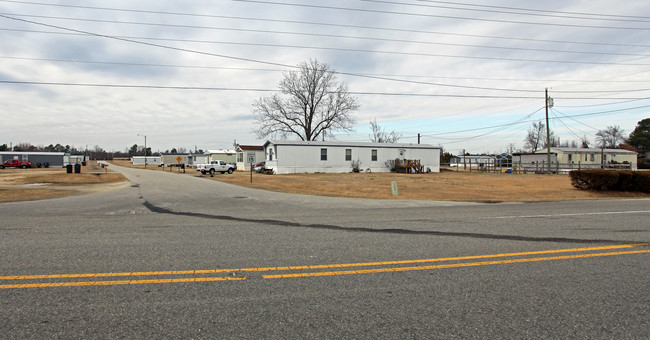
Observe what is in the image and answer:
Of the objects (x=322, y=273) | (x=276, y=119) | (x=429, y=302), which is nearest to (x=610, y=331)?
(x=429, y=302)

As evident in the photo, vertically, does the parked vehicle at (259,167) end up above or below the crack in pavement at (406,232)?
above

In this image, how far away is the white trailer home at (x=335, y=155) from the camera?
3903 centimetres

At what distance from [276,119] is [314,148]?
1660 centimetres

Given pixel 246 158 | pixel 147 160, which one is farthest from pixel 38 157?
pixel 246 158

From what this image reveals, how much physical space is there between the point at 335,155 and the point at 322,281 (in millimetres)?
36416

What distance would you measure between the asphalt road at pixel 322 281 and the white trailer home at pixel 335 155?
3082cm

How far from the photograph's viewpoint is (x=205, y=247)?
20.2 feet

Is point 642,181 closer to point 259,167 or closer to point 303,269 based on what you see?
point 303,269

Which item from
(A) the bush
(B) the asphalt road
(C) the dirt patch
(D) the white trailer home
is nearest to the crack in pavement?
(B) the asphalt road

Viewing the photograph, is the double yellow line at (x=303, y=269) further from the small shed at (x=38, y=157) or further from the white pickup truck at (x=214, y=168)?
the small shed at (x=38, y=157)

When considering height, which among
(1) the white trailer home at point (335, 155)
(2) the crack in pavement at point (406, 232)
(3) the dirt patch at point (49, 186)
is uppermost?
(1) the white trailer home at point (335, 155)

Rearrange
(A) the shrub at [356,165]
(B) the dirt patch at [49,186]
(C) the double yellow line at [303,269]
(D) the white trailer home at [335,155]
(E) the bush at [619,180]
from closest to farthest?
(C) the double yellow line at [303,269] → (B) the dirt patch at [49,186] → (E) the bush at [619,180] → (D) the white trailer home at [335,155] → (A) the shrub at [356,165]

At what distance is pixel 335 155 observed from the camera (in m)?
40.7

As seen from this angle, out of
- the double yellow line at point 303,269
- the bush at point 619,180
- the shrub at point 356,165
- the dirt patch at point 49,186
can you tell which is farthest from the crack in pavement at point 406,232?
the shrub at point 356,165
